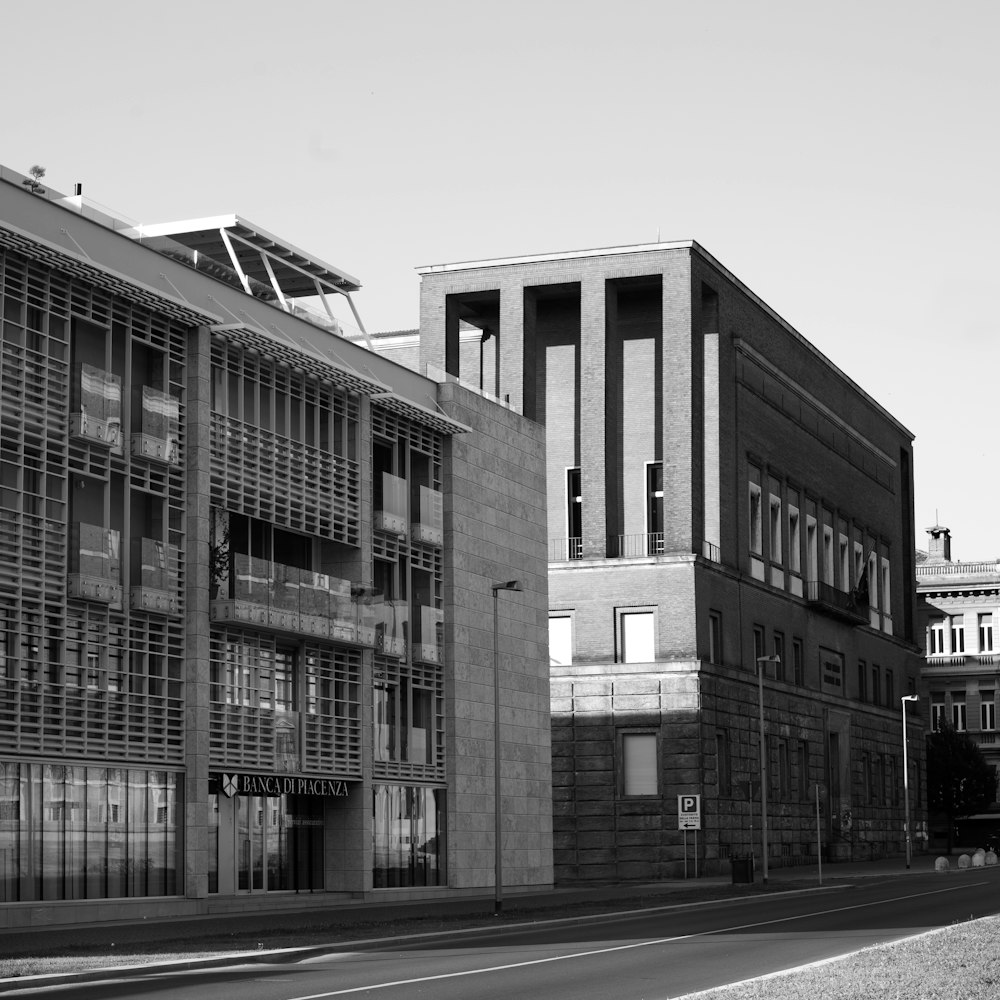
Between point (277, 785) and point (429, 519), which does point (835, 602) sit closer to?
point (429, 519)

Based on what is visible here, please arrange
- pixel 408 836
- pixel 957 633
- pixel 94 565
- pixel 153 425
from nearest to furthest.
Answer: pixel 94 565 → pixel 153 425 → pixel 408 836 → pixel 957 633

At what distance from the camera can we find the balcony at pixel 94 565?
34.7 metres

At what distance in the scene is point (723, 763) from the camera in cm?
6944

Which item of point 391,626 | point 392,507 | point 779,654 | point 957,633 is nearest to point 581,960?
point 391,626

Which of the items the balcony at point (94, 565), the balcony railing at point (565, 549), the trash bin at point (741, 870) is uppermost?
the balcony railing at point (565, 549)

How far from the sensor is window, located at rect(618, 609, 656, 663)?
222 feet

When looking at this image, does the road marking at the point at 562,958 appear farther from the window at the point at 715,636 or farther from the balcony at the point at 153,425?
the window at the point at 715,636

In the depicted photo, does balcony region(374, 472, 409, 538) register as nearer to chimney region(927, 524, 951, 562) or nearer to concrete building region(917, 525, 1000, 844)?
concrete building region(917, 525, 1000, 844)

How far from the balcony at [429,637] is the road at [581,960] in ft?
35.2

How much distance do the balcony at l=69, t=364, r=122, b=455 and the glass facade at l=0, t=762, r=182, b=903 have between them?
6533 millimetres

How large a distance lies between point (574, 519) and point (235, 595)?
31.3 m

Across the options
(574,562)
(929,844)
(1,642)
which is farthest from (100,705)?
(929,844)

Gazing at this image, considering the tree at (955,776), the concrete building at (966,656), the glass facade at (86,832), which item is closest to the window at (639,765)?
the glass facade at (86,832)

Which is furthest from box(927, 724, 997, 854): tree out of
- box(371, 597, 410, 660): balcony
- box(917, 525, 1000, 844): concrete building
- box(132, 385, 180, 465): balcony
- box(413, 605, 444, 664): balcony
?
box(132, 385, 180, 465): balcony
